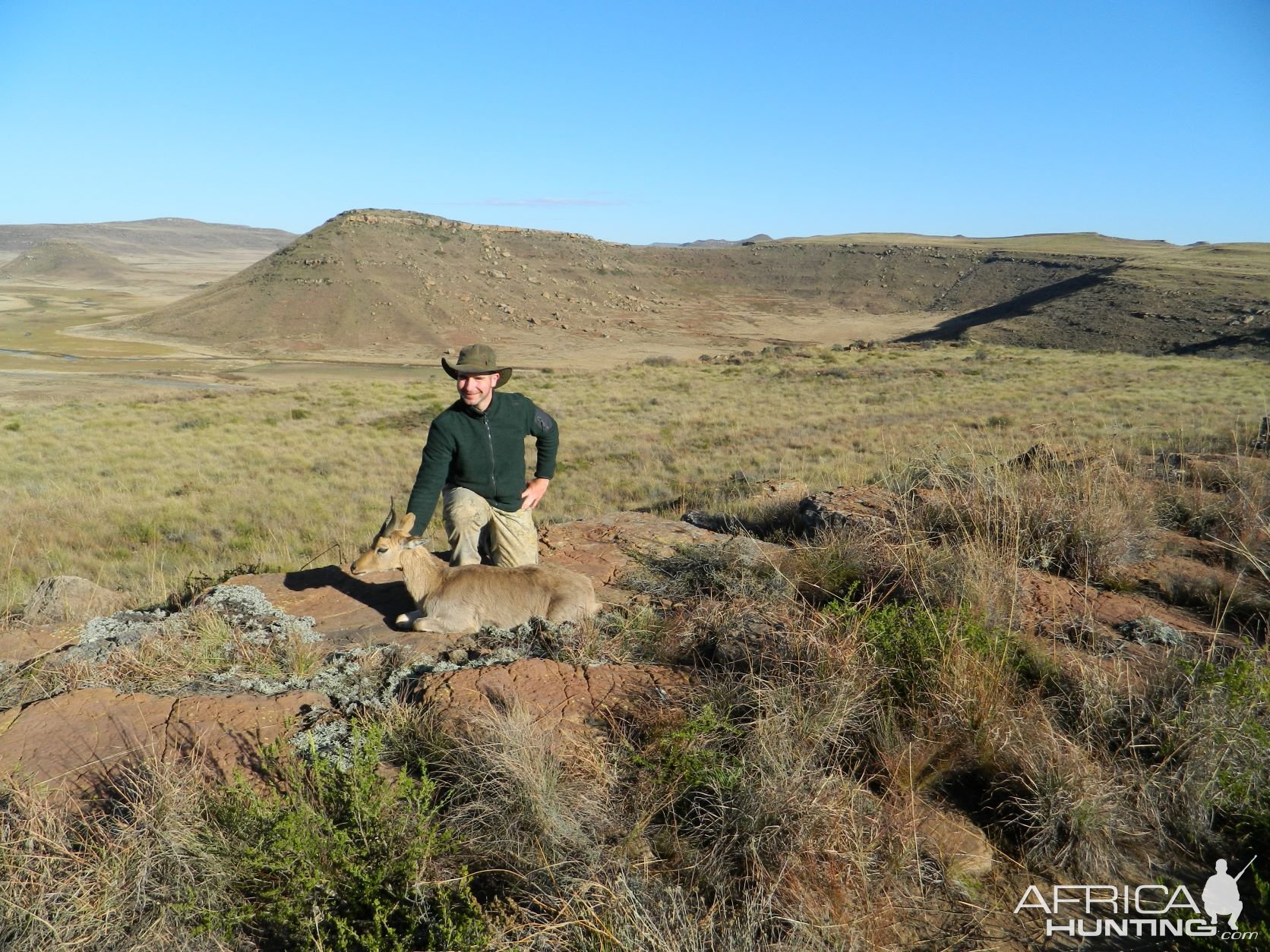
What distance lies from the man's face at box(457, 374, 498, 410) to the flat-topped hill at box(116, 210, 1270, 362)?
47.1 meters

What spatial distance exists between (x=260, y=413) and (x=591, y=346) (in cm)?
4007

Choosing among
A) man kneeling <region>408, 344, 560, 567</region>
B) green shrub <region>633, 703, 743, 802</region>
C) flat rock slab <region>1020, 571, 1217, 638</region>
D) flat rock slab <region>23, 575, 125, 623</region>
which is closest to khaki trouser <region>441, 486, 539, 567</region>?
man kneeling <region>408, 344, 560, 567</region>

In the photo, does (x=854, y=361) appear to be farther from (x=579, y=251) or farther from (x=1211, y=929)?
(x=579, y=251)

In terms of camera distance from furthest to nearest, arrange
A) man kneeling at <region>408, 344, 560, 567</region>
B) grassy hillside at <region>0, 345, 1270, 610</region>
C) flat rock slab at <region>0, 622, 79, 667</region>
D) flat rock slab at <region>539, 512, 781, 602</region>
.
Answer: grassy hillside at <region>0, 345, 1270, 610</region> < flat rock slab at <region>539, 512, 781, 602</region> < man kneeling at <region>408, 344, 560, 567</region> < flat rock slab at <region>0, 622, 79, 667</region>

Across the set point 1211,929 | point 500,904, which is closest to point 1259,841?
point 1211,929

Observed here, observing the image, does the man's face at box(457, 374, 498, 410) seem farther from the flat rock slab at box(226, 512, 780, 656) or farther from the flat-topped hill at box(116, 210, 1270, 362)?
the flat-topped hill at box(116, 210, 1270, 362)

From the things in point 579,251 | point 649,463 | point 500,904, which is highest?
point 579,251

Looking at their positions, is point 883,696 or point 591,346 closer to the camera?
point 883,696

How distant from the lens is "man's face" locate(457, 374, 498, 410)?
5660 millimetres

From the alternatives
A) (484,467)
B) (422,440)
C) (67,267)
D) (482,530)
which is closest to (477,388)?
(484,467)

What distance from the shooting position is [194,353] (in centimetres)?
5522

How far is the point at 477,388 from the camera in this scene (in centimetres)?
573

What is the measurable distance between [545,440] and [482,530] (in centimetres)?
91

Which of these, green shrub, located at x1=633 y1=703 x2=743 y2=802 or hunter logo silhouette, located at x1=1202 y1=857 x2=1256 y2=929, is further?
green shrub, located at x1=633 y1=703 x2=743 y2=802
